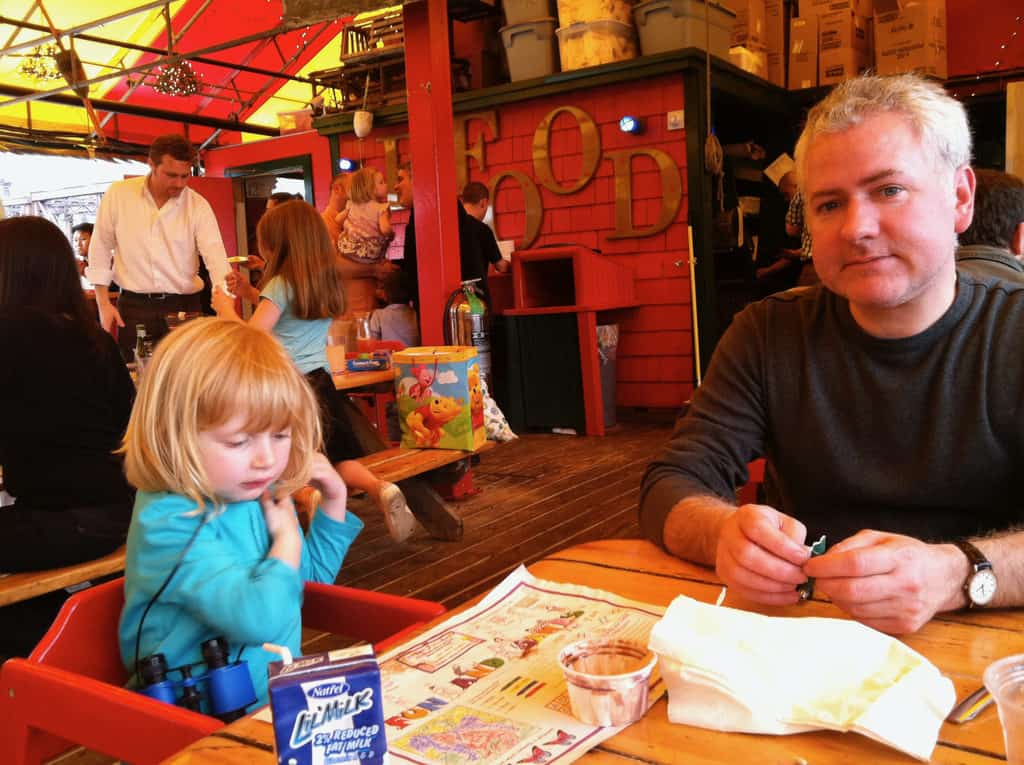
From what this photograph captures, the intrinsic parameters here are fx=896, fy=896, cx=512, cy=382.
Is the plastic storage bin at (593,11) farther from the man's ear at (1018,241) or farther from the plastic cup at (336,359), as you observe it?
the man's ear at (1018,241)

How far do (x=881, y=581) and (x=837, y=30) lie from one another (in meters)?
8.11

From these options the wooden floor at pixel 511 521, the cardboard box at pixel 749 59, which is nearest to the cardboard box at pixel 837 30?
the cardboard box at pixel 749 59

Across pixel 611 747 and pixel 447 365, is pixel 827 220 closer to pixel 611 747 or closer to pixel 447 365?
pixel 611 747

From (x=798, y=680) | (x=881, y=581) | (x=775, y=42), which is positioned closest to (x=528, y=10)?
(x=775, y=42)

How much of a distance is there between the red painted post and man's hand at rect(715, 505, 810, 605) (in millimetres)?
4436

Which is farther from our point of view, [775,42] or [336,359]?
[775,42]

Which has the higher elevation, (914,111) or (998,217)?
(914,111)

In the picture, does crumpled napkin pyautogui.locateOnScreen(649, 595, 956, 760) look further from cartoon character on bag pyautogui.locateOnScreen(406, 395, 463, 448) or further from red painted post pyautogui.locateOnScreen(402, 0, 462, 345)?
red painted post pyautogui.locateOnScreen(402, 0, 462, 345)

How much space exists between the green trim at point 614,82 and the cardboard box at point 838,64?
362mm

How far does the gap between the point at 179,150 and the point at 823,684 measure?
4.98m

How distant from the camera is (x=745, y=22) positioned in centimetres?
795

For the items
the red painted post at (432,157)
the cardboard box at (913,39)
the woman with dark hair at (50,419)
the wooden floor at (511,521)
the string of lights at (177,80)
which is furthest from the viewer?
the string of lights at (177,80)

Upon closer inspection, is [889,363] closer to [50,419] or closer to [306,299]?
[50,419]

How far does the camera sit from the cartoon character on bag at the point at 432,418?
3943 millimetres
